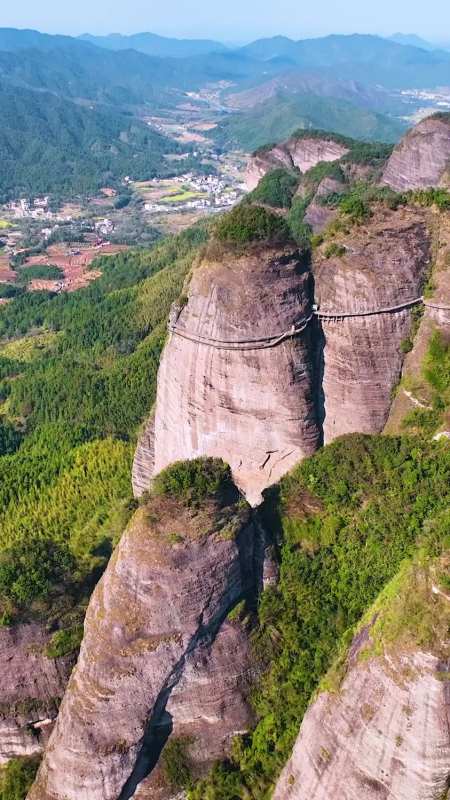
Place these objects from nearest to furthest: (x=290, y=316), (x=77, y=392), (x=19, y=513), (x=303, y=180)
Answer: (x=290, y=316) < (x=19, y=513) < (x=77, y=392) < (x=303, y=180)

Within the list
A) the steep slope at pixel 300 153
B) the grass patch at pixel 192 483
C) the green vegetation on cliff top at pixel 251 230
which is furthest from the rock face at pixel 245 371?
the steep slope at pixel 300 153

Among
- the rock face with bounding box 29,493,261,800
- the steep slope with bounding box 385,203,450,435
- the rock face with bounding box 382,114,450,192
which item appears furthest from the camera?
the rock face with bounding box 382,114,450,192

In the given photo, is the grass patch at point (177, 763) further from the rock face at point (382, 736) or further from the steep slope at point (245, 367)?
the steep slope at point (245, 367)

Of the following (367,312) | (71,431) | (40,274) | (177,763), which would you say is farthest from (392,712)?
(40,274)

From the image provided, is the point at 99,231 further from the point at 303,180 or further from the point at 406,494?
the point at 406,494

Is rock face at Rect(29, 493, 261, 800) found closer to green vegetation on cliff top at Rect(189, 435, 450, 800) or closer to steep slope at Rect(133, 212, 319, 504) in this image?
green vegetation on cliff top at Rect(189, 435, 450, 800)

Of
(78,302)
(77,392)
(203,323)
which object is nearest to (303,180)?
(78,302)

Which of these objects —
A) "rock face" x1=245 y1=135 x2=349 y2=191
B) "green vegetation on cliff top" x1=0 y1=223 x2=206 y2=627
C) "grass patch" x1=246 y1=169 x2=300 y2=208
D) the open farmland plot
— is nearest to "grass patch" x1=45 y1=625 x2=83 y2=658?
"green vegetation on cliff top" x1=0 y1=223 x2=206 y2=627
